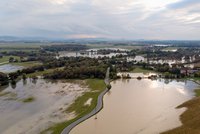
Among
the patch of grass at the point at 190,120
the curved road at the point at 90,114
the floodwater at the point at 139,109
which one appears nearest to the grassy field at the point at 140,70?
the floodwater at the point at 139,109

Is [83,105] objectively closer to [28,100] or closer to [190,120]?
[28,100]

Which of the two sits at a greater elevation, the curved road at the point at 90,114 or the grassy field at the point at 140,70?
the grassy field at the point at 140,70

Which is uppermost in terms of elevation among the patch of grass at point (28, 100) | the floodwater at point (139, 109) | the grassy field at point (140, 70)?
the grassy field at point (140, 70)

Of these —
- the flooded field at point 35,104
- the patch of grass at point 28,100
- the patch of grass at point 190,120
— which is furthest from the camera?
the patch of grass at point 28,100

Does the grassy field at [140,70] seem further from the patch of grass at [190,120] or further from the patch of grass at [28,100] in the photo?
the patch of grass at [28,100]

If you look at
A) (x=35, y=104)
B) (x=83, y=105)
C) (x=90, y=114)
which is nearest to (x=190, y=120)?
(x=90, y=114)

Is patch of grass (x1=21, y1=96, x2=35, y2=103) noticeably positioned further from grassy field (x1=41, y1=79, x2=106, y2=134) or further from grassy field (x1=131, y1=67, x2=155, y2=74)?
grassy field (x1=131, y1=67, x2=155, y2=74)

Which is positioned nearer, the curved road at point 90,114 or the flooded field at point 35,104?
the curved road at point 90,114

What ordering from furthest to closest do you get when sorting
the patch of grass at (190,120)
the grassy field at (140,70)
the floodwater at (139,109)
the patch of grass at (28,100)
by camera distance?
1. the grassy field at (140,70)
2. the patch of grass at (28,100)
3. the floodwater at (139,109)
4. the patch of grass at (190,120)
